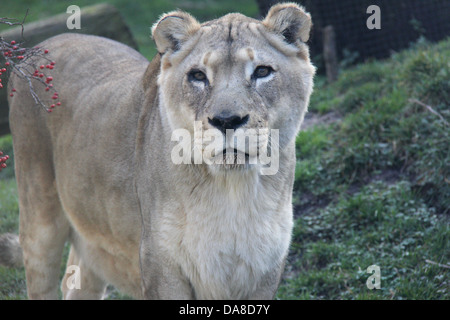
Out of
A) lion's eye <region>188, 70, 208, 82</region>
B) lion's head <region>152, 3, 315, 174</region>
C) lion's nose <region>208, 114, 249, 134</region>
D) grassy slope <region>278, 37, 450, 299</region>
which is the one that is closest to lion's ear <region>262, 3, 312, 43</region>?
lion's head <region>152, 3, 315, 174</region>

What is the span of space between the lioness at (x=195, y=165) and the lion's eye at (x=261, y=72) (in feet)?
0.04

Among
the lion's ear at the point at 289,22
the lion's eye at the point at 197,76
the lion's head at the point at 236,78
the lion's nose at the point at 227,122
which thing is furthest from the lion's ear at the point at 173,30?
the lion's nose at the point at 227,122

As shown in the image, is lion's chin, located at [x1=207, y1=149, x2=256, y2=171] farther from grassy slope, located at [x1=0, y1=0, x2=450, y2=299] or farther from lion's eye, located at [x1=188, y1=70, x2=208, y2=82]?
grassy slope, located at [x1=0, y1=0, x2=450, y2=299]

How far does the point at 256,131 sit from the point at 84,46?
6.97 feet

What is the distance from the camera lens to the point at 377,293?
4719 millimetres

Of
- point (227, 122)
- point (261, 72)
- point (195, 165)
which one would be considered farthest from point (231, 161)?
point (261, 72)

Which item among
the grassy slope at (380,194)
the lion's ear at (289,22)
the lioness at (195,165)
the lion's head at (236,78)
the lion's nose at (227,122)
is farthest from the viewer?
the grassy slope at (380,194)

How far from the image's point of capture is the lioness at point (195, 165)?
11.0 ft

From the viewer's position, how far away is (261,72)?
340cm

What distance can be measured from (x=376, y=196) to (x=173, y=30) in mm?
2572

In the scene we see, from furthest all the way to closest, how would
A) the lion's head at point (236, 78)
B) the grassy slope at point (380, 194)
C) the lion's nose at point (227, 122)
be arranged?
1. the grassy slope at point (380, 194)
2. the lion's head at point (236, 78)
3. the lion's nose at point (227, 122)

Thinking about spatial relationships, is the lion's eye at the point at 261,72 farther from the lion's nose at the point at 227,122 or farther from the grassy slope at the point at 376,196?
the grassy slope at the point at 376,196
